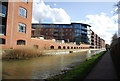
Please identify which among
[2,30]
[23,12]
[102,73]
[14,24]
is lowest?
[102,73]

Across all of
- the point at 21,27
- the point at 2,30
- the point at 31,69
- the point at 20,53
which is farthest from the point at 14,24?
the point at 31,69

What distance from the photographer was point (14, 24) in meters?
23.5

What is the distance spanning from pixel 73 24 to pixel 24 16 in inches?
2194

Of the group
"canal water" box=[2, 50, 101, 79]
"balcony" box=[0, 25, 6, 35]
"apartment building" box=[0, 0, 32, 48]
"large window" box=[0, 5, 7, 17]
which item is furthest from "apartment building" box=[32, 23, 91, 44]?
"canal water" box=[2, 50, 101, 79]

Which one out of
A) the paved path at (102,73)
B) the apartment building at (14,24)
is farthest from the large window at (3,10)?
the paved path at (102,73)

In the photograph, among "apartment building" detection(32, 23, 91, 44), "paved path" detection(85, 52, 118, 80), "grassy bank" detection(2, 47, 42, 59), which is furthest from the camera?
"apartment building" detection(32, 23, 91, 44)

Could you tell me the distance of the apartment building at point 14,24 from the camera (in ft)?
73.3

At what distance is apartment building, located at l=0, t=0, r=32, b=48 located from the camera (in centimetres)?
2234

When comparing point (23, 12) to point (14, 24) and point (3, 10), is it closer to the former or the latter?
point (14, 24)

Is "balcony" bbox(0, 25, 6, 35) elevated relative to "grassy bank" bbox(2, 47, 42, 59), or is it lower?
elevated

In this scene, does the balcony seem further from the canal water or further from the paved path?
the paved path

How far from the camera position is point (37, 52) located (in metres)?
21.7

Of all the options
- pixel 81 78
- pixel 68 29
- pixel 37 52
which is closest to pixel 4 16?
pixel 37 52

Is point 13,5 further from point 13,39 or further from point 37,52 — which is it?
point 37,52
